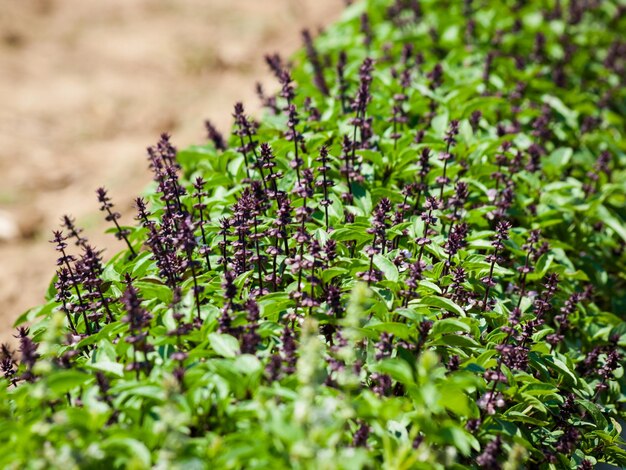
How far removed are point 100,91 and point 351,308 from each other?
10189mm

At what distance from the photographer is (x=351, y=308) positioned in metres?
2.89

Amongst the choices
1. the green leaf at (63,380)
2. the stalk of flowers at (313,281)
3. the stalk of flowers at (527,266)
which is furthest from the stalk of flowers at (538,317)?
the green leaf at (63,380)

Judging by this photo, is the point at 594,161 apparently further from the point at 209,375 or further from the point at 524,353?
the point at 209,375

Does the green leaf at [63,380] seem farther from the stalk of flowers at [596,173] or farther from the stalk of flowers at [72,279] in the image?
the stalk of flowers at [596,173]

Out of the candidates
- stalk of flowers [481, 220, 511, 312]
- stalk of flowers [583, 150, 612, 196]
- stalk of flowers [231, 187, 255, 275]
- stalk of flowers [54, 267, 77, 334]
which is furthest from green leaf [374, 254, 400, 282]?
stalk of flowers [583, 150, 612, 196]

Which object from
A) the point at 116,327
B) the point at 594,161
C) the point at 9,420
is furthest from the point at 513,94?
the point at 9,420

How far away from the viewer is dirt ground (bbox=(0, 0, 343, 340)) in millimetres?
9016

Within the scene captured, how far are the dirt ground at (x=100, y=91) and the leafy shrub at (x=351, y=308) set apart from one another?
3636 millimetres

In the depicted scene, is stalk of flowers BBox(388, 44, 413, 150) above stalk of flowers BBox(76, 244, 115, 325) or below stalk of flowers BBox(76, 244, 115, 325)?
above

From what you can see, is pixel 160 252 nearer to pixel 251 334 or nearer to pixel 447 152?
pixel 251 334

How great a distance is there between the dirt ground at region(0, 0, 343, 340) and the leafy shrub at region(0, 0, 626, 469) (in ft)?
11.9

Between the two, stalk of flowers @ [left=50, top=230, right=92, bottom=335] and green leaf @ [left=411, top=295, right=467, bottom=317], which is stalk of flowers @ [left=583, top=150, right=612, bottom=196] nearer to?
green leaf @ [left=411, top=295, right=467, bottom=317]

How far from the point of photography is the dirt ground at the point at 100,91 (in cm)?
902

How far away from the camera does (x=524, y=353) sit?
403 centimetres
